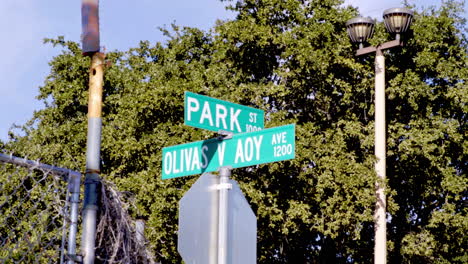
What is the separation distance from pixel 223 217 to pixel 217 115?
0.97 meters

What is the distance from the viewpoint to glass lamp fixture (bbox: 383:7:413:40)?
14609mm

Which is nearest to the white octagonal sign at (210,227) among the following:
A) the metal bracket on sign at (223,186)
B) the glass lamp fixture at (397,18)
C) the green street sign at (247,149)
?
the metal bracket on sign at (223,186)

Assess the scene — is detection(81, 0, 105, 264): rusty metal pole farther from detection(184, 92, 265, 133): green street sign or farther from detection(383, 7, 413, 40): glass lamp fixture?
detection(383, 7, 413, 40): glass lamp fixture

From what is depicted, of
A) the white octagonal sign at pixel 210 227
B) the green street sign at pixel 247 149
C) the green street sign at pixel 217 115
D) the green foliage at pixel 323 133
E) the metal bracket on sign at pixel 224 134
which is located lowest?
the white octagonal sign at pixel 210 227

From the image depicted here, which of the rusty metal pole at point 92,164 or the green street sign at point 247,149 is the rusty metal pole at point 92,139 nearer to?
the rusty metal pole at point 92,164

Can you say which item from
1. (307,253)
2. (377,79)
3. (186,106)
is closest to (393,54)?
(377,79)

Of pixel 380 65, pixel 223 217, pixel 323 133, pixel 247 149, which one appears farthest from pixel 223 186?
pixel 323 133

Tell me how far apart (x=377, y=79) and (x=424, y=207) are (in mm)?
5794

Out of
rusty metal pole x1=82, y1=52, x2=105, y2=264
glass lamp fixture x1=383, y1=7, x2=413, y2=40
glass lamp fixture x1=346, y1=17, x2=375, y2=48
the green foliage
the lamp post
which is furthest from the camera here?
the green foliage

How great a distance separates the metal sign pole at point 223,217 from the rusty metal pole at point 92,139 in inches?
30.6

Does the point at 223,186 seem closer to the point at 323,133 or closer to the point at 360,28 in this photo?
the point at 360,28

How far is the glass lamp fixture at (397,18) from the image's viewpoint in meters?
14.6

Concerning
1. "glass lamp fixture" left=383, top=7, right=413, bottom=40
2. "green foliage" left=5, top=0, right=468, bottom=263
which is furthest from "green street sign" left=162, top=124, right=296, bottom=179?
"green foliage" left=5, top=0, right=468, bottom=263

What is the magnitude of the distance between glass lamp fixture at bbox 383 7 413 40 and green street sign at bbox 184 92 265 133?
9.46 m
